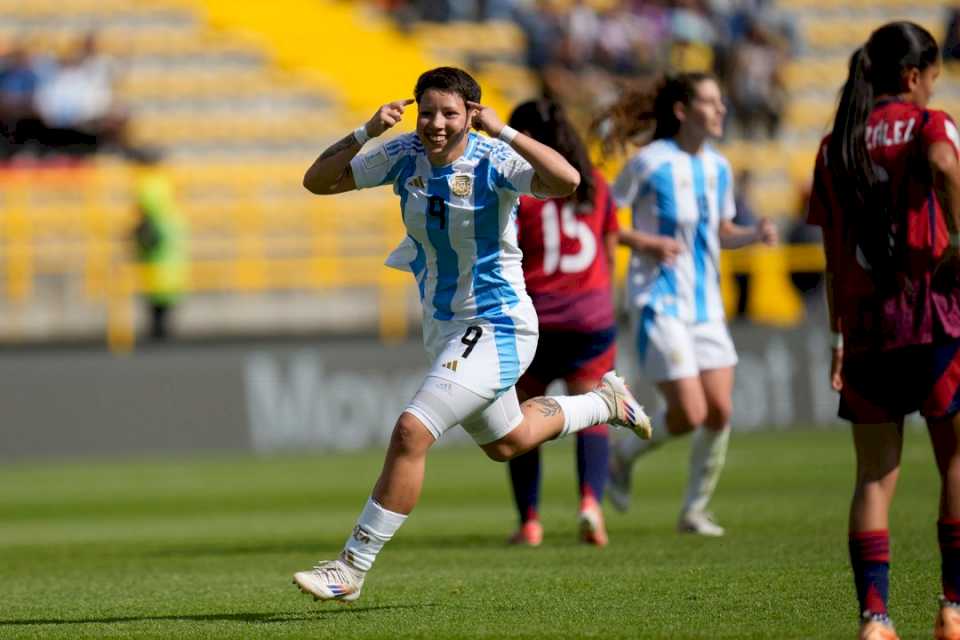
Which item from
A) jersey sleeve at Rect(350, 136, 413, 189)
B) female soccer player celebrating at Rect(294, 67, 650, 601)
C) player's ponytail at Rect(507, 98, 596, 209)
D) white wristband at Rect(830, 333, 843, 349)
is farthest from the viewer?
player's ponytail at Rect(507, 98, 596, 209)

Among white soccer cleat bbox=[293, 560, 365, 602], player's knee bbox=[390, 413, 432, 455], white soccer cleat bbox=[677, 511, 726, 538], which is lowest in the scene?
white soccer cleat bbox=[677, 511, 726, 538]

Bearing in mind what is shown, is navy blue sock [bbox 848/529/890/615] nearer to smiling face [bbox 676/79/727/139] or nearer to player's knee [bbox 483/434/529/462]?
player's knee [bbox 483/434/529/462]

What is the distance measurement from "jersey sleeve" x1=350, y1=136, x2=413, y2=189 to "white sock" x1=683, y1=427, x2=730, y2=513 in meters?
3.58

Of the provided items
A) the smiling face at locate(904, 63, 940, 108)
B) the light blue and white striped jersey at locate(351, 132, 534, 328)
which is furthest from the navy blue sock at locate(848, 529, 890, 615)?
the light blue and white striped jersey at locate(351, 132, 534, 328)

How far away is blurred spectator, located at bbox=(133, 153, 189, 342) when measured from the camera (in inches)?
781

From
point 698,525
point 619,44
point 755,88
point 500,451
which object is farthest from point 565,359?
point 619,44

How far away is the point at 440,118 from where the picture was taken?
7.09 m

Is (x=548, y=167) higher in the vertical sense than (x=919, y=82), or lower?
lower

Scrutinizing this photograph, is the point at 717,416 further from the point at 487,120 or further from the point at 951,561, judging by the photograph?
the point at 951,561

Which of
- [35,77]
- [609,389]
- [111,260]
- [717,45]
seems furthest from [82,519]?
[717,45]

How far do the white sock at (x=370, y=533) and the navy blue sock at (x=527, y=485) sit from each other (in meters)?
3.00

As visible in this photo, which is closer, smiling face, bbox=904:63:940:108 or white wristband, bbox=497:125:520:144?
smiling face, bbox=904:63:940:108

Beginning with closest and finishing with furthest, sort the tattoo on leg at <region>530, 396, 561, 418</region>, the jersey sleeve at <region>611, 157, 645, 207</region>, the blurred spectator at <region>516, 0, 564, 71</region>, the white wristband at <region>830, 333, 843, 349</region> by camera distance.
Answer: the white wristband at <region>830, 333, 843, 349</region>, the tattoo on leg at <region>530, 396, 561, 418</region>, the jersey sleeve at <region>611, 157, 645, 207</region>, the blurred spectator at <region>516, 0, 564, 71</region>

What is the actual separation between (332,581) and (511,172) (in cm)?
176
